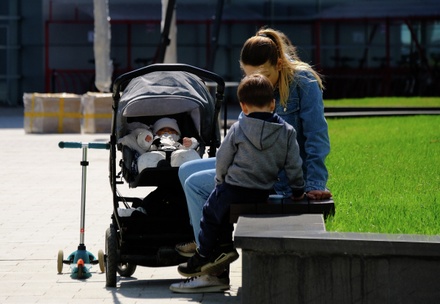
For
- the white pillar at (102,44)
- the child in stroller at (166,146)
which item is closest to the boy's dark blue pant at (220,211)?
the child in stroller at (166,146)

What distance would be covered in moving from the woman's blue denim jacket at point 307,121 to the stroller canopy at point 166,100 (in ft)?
3.65

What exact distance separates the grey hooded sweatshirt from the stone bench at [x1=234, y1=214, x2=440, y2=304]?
2.15ft

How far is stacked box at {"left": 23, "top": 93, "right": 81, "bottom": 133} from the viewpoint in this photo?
969 inches

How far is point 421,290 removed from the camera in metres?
6.15

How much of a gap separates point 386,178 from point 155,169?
3.39 meters

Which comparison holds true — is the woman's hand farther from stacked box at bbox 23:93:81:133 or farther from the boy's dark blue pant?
stacked box at bbox 23:93:81:133

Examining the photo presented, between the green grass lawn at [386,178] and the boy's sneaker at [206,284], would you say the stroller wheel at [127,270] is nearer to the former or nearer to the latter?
the boy's sneaker at [206,284]

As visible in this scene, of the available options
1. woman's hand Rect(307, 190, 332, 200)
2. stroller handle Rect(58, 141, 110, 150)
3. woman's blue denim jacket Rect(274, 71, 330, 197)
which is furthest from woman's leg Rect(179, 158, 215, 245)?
stroller handle Rect(58, 141, 110, 150)

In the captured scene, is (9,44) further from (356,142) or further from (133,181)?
(133,181)

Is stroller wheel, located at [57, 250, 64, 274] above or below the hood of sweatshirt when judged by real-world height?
below

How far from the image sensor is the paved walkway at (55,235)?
7.58 m

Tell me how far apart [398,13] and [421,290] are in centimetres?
3316

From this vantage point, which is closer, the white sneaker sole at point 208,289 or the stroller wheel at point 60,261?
the white sneaker sole at point 208,289

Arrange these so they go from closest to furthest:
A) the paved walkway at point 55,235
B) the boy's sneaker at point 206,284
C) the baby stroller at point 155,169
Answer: the boy's sneaker at point 206,284 < the paved walkway at point 55,235 < the baby stroller at point 155,169
